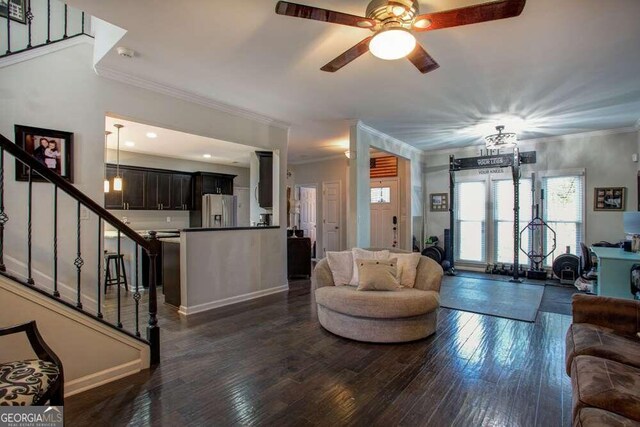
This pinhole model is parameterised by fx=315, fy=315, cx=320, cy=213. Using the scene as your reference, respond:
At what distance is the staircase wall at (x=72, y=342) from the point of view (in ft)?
6.31

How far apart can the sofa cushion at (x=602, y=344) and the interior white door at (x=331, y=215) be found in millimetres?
5998

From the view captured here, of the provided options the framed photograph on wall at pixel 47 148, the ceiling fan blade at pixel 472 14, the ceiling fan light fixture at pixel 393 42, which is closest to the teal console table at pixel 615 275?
the ceiling fan blade at pixel 472 14

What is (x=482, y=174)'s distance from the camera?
6.90m

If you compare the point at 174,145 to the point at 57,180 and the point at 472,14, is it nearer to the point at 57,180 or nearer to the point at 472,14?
the point at 57,180

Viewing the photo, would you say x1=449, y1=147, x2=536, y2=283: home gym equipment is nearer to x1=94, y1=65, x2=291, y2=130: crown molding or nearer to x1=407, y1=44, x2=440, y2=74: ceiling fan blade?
x1=94, y1=65, x2=291, y2=130: crown molding

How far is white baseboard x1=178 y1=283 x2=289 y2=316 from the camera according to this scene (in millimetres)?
3976

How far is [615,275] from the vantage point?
11.7 ft

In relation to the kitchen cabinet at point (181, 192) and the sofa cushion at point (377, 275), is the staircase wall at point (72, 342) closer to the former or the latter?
the sofa cushion at point (377, 275)

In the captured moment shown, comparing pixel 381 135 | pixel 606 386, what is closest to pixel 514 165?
pixel 381 135

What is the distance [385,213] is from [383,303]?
4.89 metres

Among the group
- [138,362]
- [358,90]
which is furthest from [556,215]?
[138,362]

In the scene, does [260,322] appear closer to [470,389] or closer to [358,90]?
[470,389]

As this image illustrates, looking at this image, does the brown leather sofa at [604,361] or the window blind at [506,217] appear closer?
the brown leather sofa at [604,361]

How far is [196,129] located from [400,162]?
490cm
